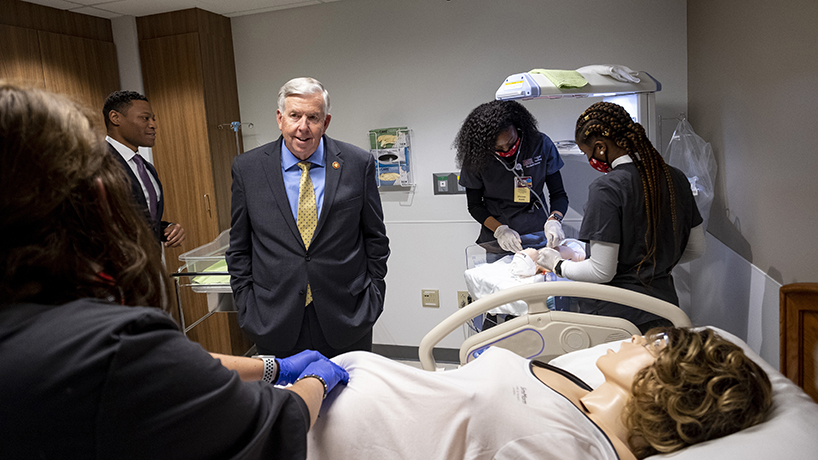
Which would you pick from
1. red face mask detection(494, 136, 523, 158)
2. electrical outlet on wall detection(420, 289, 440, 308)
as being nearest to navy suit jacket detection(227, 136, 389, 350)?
red face mask detection(494, 136, 523, 158)

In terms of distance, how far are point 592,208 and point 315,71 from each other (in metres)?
2.66

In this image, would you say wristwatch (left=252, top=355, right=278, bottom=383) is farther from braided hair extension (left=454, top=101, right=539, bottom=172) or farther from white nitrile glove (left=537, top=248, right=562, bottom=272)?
braided hair extension (left=454, top=101, right=539, bottom=172)

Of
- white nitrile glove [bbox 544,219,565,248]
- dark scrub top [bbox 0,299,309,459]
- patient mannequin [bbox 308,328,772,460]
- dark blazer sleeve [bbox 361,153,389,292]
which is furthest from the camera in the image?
white nitrile glove [bbox 544,219,565,248]

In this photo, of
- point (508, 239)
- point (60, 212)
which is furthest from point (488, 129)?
point (60, 212)

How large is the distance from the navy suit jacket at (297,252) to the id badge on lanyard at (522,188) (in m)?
0.93

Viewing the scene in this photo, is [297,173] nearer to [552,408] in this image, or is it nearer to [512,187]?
[512,187]

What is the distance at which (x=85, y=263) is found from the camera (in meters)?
0.73

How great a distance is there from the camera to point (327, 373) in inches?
50.3

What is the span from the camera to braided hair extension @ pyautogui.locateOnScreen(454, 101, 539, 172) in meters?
2.75

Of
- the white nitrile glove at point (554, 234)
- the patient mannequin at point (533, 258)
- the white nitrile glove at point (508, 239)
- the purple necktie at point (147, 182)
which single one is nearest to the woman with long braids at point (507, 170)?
the white nitrile glove at point (508, 239)

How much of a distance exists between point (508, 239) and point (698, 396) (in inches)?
62.7

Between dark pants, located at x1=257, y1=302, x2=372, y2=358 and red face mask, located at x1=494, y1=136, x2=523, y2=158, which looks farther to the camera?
red face mask, located at x1=494, y1=136, x2=523, y2=158

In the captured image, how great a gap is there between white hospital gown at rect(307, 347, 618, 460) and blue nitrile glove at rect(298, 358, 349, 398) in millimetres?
29

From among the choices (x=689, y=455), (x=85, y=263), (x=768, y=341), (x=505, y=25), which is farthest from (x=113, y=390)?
(x=505, y=25)
